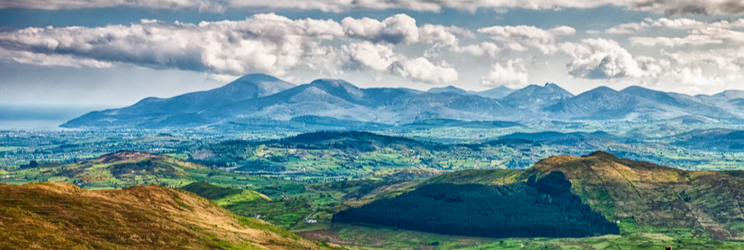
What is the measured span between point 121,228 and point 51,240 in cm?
2241

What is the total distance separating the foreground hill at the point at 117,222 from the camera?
110938 millimetres

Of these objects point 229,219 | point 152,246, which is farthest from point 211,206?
point 152,246

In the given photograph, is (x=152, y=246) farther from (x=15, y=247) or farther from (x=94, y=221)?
(x=15, y=247)

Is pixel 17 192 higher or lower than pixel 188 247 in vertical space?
higher

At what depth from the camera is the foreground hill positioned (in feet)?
364

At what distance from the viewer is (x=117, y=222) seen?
132 metres

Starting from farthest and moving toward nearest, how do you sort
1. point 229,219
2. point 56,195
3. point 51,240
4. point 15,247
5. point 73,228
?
point 229,219 → point 56,195 → point 73,228 → point 51,240 → point 15,247

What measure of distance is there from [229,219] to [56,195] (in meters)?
54.1

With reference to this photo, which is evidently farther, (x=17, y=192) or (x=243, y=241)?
(x=243, y=241)

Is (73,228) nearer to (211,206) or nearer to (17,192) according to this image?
(17,192)

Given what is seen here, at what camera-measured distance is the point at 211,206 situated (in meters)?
193

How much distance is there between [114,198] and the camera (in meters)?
161

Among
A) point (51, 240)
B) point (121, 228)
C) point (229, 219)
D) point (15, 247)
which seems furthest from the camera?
point (229, 219)

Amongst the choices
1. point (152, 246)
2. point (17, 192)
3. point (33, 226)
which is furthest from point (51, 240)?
point (17, 192)
